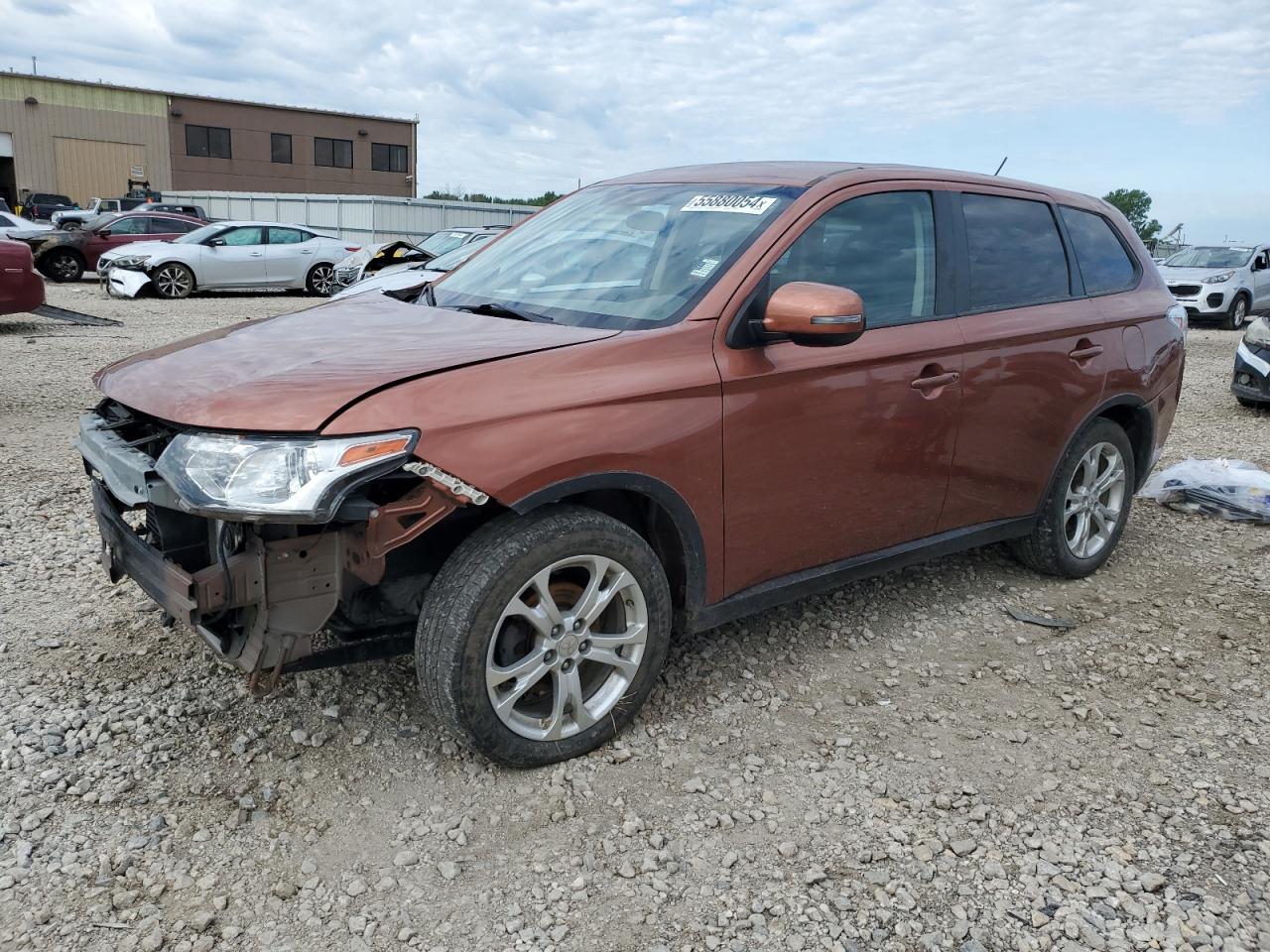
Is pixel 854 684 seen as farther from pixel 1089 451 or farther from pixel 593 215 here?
pixel 593 215

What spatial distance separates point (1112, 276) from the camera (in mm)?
4652

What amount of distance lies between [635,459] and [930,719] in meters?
1.44

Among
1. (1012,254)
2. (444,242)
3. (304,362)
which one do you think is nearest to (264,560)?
(304,362)

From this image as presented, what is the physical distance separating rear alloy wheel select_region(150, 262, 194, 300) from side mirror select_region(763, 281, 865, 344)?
16.6m

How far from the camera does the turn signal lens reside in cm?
251

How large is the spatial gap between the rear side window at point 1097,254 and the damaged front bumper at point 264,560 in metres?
3.23

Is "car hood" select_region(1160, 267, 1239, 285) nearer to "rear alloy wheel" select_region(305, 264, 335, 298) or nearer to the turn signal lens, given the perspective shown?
"rear alloy wheel" select_region(305, 264, 335, 298)

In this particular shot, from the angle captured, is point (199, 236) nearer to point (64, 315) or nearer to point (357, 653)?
point (64, 315)

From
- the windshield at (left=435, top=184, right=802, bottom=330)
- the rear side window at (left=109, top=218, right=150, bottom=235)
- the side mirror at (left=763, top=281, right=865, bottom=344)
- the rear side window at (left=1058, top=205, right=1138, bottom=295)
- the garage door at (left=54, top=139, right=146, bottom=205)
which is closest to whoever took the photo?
the side mirror at (left=763, top=281, right=865, bottom=344)

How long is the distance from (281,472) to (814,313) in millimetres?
1574

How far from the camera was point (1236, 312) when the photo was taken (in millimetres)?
19328

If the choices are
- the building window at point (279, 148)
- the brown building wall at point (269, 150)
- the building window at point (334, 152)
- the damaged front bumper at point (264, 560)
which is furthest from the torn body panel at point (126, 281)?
the building window at point (334, 152)

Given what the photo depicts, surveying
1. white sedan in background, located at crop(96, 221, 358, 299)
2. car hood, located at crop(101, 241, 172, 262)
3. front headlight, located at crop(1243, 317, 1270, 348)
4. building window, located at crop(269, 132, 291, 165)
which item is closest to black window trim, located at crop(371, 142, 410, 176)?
building window, located at crop(269, 132, 291, 165)

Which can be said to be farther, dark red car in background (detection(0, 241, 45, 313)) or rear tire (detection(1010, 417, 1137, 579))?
dark red car in background (detection(0, 241, 45, 313))
